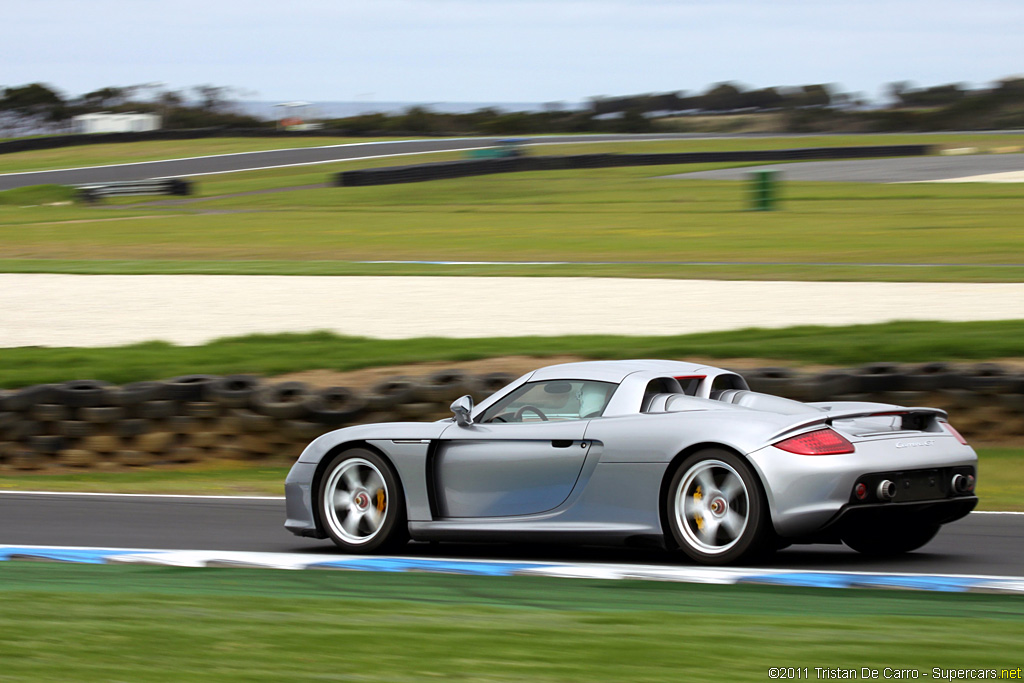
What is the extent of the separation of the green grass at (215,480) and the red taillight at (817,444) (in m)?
3.50

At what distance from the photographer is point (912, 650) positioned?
429 cm

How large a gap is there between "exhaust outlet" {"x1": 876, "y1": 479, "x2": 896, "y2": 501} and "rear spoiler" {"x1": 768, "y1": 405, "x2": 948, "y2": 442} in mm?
356

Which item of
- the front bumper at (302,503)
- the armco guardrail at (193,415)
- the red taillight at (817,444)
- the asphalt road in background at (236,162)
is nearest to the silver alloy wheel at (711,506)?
the red taillight at (817,444)

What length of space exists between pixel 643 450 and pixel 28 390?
7.31 meters

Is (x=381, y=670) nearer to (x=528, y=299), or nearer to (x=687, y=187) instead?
(x=528, y=299)

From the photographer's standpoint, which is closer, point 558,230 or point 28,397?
point 28,397

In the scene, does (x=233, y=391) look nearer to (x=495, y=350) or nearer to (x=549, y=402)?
(x=495, y=350)

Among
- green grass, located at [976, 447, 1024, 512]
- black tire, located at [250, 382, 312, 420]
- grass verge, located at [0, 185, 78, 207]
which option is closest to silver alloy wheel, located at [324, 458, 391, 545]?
green grass, located at [976, 447, 1024, 512]

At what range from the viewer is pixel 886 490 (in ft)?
19.1

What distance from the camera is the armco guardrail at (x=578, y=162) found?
48656 mm

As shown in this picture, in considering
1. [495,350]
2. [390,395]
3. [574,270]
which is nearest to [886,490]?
[390,395]

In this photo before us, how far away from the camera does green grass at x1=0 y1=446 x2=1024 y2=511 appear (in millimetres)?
9641

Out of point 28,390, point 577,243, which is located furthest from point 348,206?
point 28,390

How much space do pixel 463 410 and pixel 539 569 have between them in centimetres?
94
